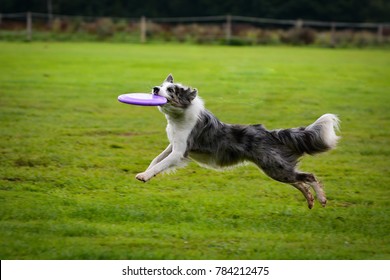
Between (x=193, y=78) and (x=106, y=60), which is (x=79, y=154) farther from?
(x=106, y=60)

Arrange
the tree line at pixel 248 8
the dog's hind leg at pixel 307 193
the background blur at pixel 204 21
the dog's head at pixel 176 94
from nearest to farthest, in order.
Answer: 1. the dog's head at pixel 176 94
2. the dog's hind leg at pixel 307 193
3. the background blur at pixel 204 21
4. the tree line at pixel 248 8

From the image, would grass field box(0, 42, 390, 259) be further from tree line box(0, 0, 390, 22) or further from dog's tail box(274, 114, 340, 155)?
tree line box(0, 0, 390, 22)

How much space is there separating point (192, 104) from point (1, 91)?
11.2 meters

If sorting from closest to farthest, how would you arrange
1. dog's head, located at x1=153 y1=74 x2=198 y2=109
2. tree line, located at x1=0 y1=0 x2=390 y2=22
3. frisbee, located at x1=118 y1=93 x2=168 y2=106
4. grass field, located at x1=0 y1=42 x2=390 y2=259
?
grass field, located at x1=0 y1=42 x2=390 y2=259 → frisbee, located at x1=118 y1=93 x2=168 y2=106 → dog's head, located at x1=153 y1=74 x2=198 y2=109 → tree line, located at x1=0 y1=0 x2=390 y2=22

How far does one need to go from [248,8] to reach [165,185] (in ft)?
186

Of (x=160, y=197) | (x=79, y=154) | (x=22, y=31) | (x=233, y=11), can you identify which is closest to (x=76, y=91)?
(x=79, y=154)

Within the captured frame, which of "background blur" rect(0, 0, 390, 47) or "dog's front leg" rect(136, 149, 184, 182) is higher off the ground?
"dog's front leg" rect(136, 149, 184, 182)

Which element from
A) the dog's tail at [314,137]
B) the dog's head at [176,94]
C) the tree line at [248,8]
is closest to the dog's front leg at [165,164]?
the dog's head at [176,94]

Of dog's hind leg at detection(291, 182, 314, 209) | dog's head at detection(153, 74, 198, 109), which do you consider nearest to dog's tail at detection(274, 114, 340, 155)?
dog's hind leg at detection(291, 182, 314, 209)

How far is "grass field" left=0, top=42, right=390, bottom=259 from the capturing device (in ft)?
23.3

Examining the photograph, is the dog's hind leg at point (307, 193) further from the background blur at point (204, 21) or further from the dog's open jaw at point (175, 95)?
the background blur at point (204, 21)

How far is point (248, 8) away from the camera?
2542 inches

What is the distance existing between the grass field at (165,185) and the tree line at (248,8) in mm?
42856

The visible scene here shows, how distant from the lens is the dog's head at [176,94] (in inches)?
322
